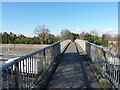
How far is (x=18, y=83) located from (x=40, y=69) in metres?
1.35

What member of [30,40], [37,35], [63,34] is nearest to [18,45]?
[30,40]

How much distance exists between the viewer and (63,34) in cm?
4909

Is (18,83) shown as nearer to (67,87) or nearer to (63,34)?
(67,87)

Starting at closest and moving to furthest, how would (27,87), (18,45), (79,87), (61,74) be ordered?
(27,87) → (79,87) → (61,74) → (18,45)

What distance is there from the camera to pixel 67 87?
2822 millimetres

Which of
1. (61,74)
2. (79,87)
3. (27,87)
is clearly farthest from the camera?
(61,74)

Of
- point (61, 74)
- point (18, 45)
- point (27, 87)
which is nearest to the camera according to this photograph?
point (27, 87)

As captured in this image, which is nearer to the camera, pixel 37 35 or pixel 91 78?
pixel 91 78

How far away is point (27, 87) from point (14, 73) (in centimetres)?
67

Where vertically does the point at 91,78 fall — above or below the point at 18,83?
below

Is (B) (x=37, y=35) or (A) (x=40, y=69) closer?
(A) (x=40, y=69)

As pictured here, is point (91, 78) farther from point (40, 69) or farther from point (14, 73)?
point (14, 73)

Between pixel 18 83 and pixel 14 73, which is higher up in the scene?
pixel 14 73

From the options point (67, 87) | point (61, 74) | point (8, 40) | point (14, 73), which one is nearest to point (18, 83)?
point (14, 73)
